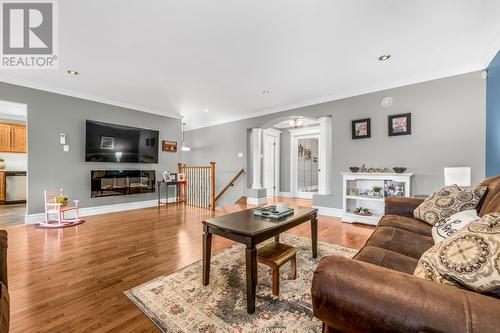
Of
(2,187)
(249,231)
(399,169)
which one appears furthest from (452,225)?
(2,187)

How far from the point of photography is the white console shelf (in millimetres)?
3734

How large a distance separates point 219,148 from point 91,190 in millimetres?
3542

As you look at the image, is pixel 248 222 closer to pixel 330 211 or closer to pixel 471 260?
pixel 471 260

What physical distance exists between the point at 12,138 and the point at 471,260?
8717 mm

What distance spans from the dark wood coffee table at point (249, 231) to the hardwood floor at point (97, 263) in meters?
0.68

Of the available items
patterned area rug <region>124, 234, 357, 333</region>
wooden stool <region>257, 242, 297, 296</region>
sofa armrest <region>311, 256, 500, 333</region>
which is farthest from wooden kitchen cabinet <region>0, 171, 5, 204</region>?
sofa armrest <region>311, 256, 500, 333</region>

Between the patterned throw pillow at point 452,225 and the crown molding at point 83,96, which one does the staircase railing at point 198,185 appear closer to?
the crown molding at point 83,96

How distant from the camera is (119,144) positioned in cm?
502

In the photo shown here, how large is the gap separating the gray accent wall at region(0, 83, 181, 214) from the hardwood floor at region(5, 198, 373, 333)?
68 cm

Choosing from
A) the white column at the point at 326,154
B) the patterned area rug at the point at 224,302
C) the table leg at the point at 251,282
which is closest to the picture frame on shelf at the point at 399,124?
the white column at the point at 326,154

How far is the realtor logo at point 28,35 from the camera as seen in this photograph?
2108 millimetres

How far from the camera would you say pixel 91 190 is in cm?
464

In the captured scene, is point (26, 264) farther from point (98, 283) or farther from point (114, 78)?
point (114, 78)

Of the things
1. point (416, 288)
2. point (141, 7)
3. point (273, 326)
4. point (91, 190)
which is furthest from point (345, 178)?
point (91, 190)
